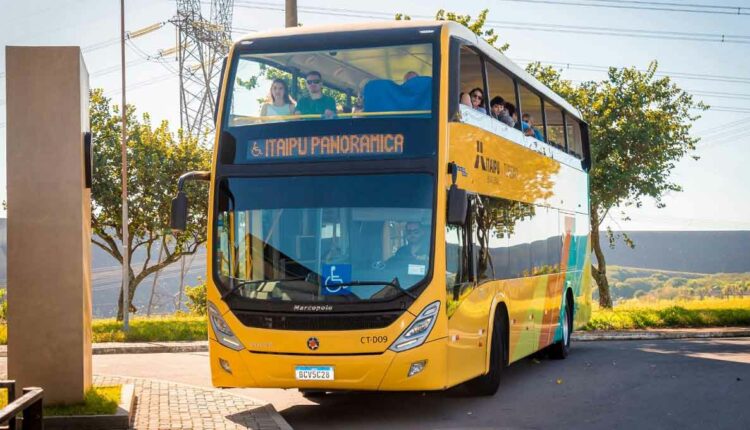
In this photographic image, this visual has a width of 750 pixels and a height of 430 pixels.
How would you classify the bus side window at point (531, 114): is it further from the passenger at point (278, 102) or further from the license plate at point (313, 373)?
the license plate at point (313, 373)

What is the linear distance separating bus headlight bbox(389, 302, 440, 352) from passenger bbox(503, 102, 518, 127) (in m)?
4.39

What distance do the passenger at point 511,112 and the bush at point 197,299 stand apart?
108ft

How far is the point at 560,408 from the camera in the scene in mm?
13398

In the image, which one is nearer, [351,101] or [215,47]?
[351,101]

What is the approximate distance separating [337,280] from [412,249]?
0.85 metres

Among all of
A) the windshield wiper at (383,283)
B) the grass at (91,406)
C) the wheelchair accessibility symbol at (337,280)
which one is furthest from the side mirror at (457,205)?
the grass at (91,406)

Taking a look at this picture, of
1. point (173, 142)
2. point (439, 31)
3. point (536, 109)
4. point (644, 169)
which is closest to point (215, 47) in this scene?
point (173, 142)

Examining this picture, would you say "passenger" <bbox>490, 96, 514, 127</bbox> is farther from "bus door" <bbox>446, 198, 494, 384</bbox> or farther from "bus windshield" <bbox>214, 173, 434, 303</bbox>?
"bus windshield" <bbox>214, 173, 434, 303</bbox>

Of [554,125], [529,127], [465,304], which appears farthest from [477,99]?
[554,125]

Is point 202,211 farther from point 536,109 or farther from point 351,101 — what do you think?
point 351,101

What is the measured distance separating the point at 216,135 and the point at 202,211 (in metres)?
27.0

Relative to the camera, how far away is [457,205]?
12.2 m

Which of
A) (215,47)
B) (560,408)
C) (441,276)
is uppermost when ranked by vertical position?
(215,47)

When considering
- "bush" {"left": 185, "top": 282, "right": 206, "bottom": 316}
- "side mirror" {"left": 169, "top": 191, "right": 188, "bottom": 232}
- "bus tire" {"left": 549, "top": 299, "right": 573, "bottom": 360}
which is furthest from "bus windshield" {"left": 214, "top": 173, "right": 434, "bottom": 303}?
"bush" {"left": 185, "top": 282, "right": 206, "bottom": 316}
